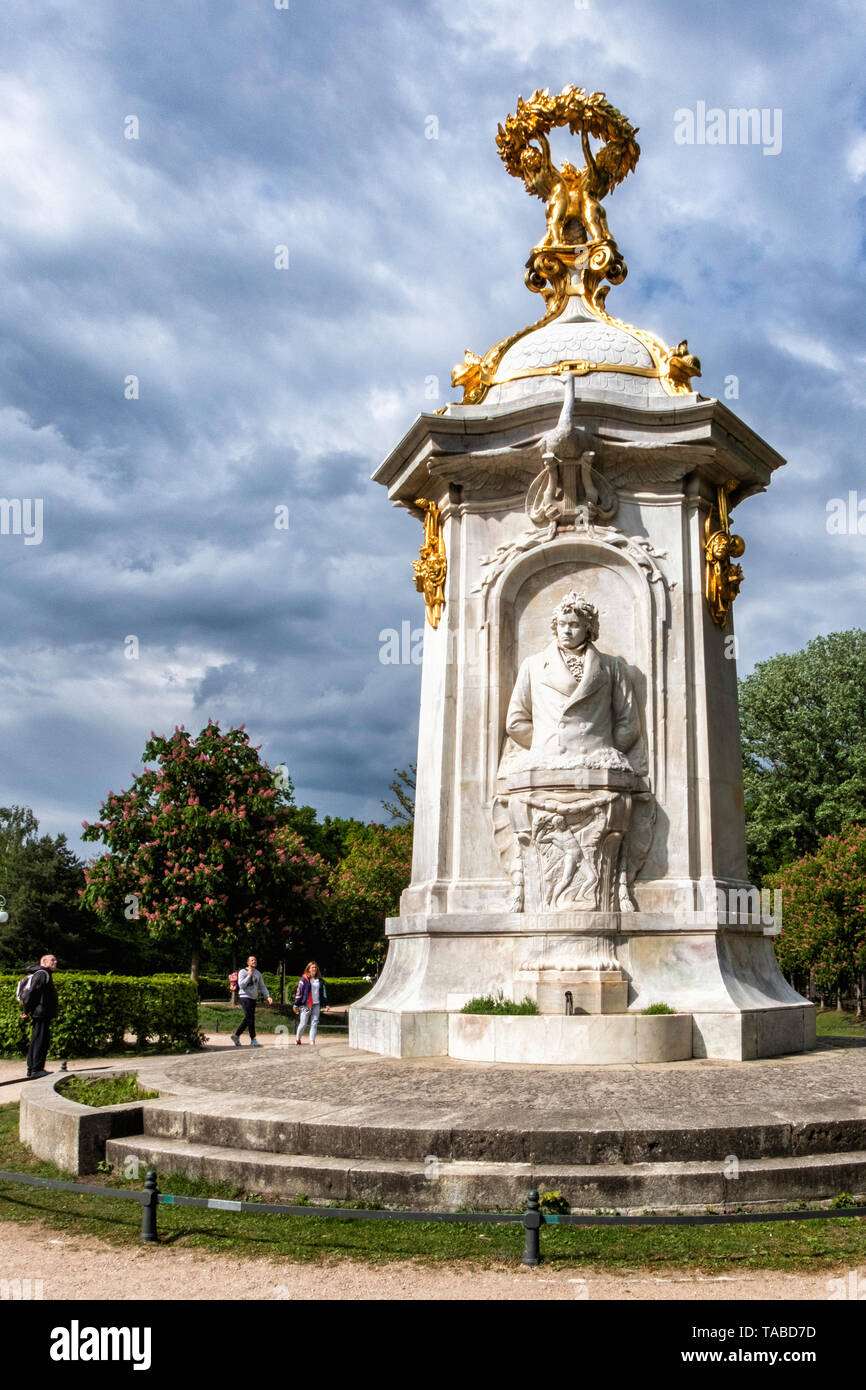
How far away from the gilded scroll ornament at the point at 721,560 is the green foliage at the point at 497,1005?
525 centimetres

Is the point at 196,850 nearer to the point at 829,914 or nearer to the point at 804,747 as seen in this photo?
the point at 829,914

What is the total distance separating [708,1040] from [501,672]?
15.5ft

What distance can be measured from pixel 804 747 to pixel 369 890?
54.2ft

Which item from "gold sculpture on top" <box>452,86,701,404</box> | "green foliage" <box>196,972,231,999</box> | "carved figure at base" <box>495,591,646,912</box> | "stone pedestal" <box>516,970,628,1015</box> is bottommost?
"green foliage" <box>196,972,231,999</box>

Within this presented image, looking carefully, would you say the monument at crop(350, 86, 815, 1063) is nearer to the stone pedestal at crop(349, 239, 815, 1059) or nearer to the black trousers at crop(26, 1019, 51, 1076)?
the stone pedestal at crop(349, 239, 815, 1059)

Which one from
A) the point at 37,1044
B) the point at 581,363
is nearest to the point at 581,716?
the point at 581,363

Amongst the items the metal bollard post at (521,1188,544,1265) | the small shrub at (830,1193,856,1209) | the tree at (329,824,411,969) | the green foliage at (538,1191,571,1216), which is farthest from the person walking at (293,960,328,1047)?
the tree at (329,824,411,969)

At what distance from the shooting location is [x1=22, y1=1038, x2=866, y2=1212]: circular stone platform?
7.62 m

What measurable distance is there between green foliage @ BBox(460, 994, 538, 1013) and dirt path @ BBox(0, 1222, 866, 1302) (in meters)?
5.18

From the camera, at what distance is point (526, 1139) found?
26.0 feet

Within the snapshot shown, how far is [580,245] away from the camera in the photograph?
1584 centimetres

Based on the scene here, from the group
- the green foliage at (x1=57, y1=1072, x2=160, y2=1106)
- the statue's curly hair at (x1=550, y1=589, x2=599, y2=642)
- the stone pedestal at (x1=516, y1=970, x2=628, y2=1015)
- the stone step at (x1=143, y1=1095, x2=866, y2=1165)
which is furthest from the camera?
the statue's curly hair at (x1=550, y1=589, x2=599, y2=642)

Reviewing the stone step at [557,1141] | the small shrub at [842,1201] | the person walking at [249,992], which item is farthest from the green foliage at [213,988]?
the small shrub at [842,1201]

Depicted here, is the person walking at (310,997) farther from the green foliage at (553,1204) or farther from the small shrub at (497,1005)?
the green foliage at (553,1204)
